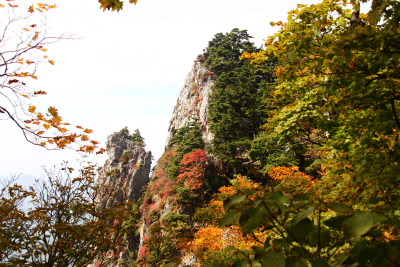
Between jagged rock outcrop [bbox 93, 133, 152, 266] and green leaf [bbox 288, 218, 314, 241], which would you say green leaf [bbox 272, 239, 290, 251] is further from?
jagged rock outcrop [bbox 93, 133, 152, 266]

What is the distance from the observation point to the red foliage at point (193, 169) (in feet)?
57.4

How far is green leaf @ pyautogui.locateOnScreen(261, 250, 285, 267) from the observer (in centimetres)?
75

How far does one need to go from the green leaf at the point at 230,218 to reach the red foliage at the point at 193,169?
1665cm

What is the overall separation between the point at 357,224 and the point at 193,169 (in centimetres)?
1719

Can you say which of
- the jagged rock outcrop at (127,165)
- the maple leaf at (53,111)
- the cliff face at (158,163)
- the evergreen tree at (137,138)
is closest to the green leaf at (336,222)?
the maple leaf at (53,111)

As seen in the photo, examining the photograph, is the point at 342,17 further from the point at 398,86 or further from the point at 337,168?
the point at 337,168

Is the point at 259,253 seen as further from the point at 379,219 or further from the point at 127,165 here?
the point at 127,165

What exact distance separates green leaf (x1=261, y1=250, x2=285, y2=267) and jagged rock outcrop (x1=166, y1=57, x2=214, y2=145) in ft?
70.9

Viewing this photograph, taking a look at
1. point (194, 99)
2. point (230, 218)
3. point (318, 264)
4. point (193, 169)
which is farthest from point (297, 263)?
point (194, 99)

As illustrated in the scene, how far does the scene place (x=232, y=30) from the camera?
96.2ft

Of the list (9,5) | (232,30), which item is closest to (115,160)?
(232,30)

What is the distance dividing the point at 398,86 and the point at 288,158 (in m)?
13.6

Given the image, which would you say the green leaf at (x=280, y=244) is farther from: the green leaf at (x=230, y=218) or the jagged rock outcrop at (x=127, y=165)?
the jagged rock outcrop at (x=127, y=165)

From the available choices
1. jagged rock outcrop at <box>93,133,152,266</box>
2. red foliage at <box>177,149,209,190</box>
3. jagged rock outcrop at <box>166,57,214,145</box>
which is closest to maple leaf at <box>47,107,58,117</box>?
red foliage at <box>177,149,209,190</box>
